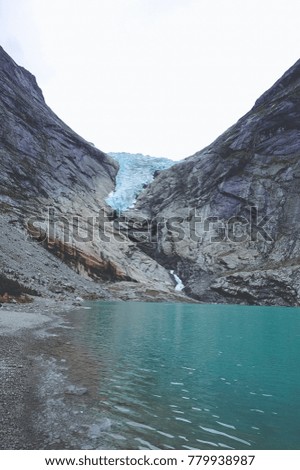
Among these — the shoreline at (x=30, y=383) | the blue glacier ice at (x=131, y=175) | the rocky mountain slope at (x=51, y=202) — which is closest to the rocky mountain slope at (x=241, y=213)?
the blue glacier ice at (x=131, y=175)

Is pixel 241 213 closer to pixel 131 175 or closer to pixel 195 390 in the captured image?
pixel 131 175

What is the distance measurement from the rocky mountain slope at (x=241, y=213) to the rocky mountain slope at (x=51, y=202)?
1200 cm

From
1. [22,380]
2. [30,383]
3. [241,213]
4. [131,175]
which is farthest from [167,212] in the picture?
[30,383]

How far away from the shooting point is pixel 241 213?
4498 inches

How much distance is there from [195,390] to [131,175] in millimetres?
159134

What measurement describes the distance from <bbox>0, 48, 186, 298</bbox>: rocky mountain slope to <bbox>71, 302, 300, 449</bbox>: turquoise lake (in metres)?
33.1

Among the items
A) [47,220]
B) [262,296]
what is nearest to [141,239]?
[47,220]

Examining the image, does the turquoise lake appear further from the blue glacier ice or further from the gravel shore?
the blue glacier ice

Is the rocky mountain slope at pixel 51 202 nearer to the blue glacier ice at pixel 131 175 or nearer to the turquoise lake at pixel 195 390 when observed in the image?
the blue glacier ice at pixel 131 175

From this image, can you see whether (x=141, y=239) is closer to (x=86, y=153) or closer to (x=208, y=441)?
(x=86, y=153)

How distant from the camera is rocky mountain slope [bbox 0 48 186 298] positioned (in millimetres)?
Result: 76312

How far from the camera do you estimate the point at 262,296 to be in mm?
89625

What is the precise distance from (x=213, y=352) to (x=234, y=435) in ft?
41.5

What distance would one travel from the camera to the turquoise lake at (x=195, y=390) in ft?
33.2
